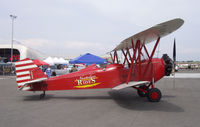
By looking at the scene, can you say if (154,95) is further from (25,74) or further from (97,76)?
(25,74)

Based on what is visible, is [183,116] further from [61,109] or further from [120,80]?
[61,109]

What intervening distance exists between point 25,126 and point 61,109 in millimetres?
1702

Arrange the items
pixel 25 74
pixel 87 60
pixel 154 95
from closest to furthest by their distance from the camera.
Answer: pixel 154 95
pixel 25 74
pixel 87 60

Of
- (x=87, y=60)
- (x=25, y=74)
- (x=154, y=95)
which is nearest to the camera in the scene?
(x=154, y=95)

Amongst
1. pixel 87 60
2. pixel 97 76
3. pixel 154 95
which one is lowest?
pixel 154 95

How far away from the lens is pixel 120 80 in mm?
7363

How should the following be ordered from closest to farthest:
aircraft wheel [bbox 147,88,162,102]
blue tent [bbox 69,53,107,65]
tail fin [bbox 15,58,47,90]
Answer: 1. aircraft wheel [bbox 147,88,162,102]
2. tail fin [bbox 15,58,47,90]
3. blue tent [bbox 69,53,107,65]

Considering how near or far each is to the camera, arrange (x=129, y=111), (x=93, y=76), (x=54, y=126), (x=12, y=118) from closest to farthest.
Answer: (x=54, y=126) < (x=12, y=118) < (x=129, y=111) < (x=93, y=76)

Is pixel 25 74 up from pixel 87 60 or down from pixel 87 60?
down

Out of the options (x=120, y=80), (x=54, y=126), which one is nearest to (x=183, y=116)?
(x=120, y=80)

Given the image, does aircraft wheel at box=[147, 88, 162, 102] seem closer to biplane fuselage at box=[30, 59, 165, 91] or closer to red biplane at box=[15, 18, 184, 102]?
red biplane at box=[15, 18, 184, 102]

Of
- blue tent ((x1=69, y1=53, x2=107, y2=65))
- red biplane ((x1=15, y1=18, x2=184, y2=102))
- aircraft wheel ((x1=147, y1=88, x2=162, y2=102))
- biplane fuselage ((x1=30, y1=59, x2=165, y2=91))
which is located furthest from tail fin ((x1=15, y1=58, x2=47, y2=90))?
blue tent ((x1=69, y1=53, x2=107, y2=65))

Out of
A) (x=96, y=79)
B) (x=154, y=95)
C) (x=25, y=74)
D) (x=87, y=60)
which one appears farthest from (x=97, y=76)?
(x=87, y=60)

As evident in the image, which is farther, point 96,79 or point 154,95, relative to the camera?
point 96,79
